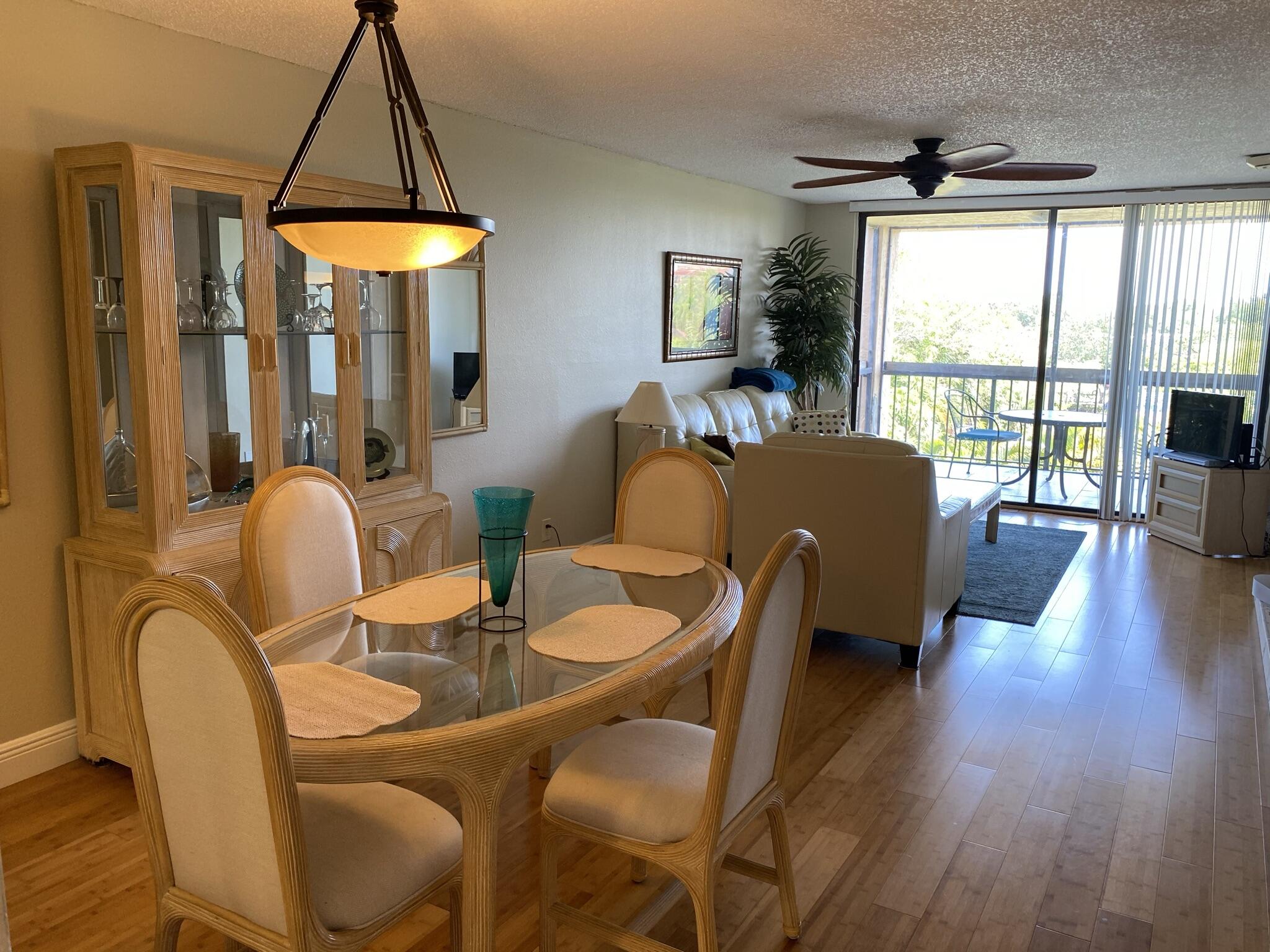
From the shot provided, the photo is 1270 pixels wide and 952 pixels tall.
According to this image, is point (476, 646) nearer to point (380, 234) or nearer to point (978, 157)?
point (380, 234)

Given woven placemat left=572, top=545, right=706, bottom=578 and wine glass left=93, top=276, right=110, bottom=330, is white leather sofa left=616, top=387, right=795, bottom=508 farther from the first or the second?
wine glass left=93, top=276, right=110, bottom=330

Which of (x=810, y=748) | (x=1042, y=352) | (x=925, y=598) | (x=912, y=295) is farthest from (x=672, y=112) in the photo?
(x=912, y=295)

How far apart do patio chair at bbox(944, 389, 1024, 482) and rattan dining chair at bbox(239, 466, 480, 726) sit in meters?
6.41

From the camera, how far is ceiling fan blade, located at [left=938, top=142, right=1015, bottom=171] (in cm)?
396

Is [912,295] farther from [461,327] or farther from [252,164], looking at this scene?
[252,164]

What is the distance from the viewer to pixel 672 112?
4.29 metres

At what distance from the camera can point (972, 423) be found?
8.41 metres

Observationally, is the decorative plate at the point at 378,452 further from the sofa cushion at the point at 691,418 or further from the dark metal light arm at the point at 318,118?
the sofa cushion at the point at 691,418

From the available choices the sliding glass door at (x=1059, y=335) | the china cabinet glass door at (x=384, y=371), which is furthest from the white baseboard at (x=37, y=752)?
the sliding glass door at (x=1059, y=335)

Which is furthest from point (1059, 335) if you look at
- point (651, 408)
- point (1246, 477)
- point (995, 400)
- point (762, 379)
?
point (651, 408)

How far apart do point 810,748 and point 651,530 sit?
0.95 meters

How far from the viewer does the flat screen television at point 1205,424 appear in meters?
5.93

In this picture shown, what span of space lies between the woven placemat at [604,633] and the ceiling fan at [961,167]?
2601mm

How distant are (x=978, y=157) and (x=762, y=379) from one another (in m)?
3.00
